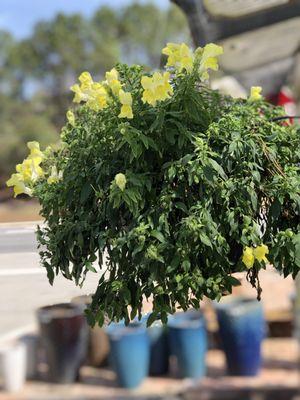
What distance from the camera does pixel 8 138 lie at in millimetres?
8008

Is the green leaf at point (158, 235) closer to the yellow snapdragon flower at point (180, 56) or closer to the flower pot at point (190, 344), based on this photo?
the yellow snapdragon flower at point (180, 56)

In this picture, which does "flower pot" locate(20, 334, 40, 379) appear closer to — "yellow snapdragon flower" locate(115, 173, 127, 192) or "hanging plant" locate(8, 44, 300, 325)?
"hanging plant" locate(8, 44, 300, 325)

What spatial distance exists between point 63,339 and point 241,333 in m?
0.74

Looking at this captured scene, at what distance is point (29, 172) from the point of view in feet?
3.57

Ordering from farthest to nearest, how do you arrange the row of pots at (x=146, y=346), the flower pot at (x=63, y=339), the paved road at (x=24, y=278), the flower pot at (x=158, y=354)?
the flower pot at (x=158, y=354), the row of pots at (x=146, y=346), the flower pot at (x=63, y=339), the paved road at (x=24, y=278)

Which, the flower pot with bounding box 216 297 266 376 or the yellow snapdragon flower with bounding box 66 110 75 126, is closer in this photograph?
the yellow snapdragon flower with bounding box 66 110 75 126

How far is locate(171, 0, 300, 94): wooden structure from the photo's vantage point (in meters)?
3.42

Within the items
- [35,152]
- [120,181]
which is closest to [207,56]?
[120,181]

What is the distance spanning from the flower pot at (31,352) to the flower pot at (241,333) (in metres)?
0.75

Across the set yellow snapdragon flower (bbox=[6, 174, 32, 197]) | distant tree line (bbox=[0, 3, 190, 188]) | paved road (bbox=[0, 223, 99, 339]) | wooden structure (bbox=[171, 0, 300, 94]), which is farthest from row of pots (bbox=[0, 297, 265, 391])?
distant tree line (bbox=[0, 3, 190, 188])

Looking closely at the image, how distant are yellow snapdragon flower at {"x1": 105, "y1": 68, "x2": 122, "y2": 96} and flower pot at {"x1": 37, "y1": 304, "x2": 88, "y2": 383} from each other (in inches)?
34.7

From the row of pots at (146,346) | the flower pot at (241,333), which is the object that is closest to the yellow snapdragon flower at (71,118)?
the row of pots at (146,346)

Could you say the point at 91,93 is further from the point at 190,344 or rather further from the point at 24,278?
the point at 190,344

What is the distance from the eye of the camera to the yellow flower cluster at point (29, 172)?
1082mm
